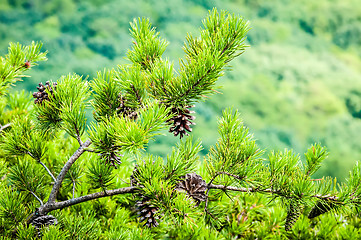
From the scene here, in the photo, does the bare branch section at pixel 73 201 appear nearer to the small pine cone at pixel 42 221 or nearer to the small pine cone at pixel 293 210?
the small pine cone at pixel 42 221

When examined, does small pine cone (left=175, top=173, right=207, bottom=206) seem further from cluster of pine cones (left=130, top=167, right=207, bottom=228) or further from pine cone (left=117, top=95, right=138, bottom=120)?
pine cone (left=117, top=95, right=138, bottom=120)

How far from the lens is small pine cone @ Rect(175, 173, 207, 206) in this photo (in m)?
0.46

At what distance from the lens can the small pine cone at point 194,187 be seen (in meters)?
0.46

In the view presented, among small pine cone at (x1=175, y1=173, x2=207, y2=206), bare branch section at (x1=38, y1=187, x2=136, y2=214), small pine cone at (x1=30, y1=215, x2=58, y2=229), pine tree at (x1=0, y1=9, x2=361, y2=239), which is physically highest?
pine tree at (x1=0, y1=9, x2=361, y2=239)

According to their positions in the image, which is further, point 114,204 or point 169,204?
point 114,204

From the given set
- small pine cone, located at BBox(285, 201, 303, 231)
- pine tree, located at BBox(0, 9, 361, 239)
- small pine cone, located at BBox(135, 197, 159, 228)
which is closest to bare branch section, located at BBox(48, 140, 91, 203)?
pine tree, located at BBox(0, 9, 361, 239)

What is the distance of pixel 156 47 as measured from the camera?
489 mm

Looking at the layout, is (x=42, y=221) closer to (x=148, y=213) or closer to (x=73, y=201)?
(x=73, y=201)

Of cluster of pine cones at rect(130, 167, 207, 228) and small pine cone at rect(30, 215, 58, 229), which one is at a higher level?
cluster of pine cones at rect(130, 167, 207, 228)

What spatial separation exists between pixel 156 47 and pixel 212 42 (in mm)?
92

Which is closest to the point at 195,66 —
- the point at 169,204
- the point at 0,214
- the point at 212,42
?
the point at 212,42

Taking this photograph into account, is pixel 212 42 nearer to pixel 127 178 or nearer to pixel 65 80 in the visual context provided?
pixel 65 80

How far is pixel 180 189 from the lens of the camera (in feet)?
1.52

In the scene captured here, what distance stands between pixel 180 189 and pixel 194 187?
2cm
